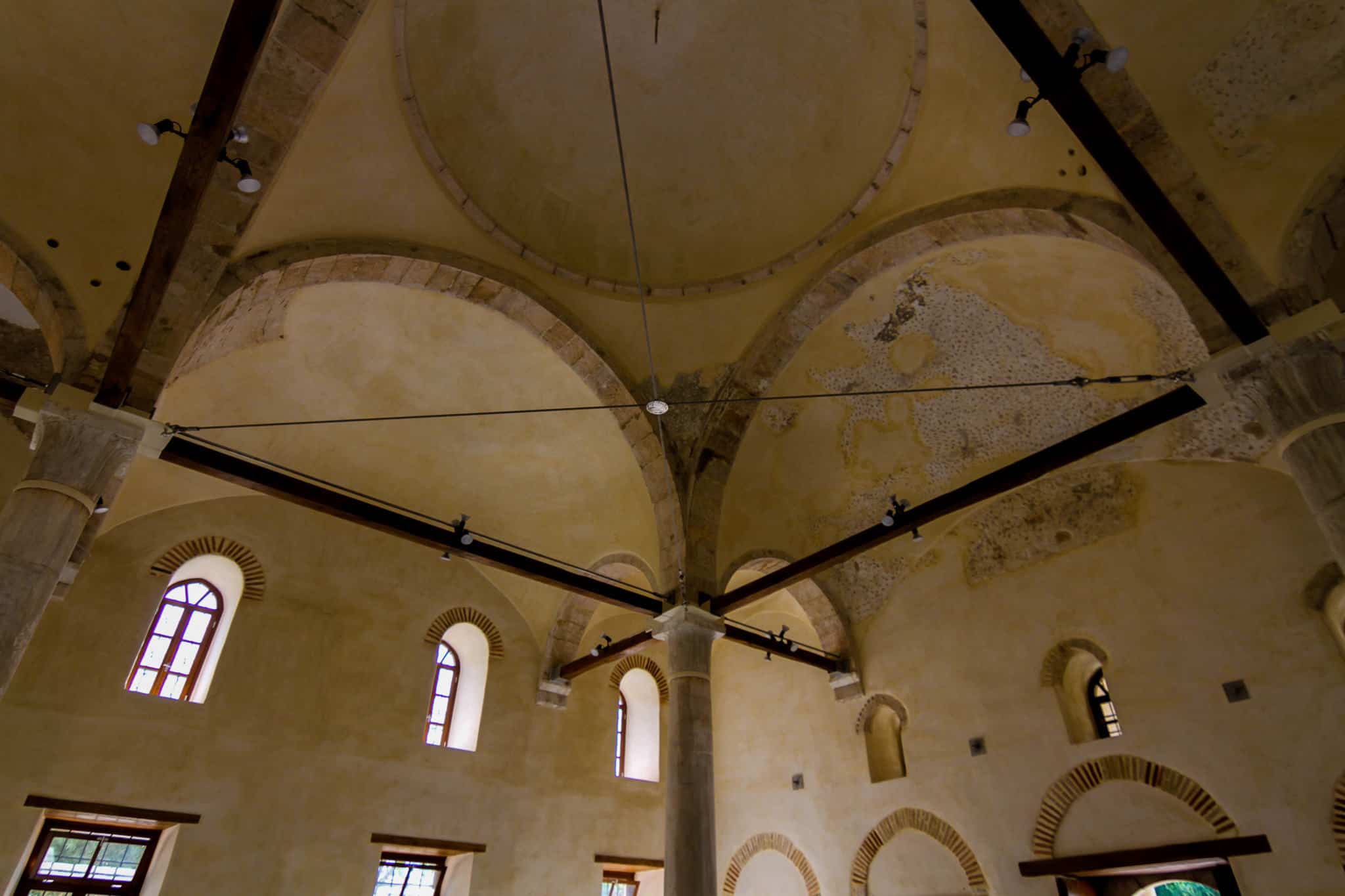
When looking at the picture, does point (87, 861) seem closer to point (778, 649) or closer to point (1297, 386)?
point (778, 649)

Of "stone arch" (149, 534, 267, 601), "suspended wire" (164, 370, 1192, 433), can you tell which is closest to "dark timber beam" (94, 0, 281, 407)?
"suspended wire" (164, 370, 1192, 433)

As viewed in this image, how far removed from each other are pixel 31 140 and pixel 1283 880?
11.0 meters

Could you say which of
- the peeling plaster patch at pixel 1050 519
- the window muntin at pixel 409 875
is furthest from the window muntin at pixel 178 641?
the peeling plaster patch at pixel 1050 519

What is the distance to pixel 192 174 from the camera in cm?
441

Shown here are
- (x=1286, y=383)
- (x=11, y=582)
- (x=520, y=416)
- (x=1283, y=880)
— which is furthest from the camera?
(x=520, y=416)

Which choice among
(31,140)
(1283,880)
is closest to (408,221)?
(31,140)

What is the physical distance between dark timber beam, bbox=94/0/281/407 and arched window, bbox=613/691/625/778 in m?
8.19

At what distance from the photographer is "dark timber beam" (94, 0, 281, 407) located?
3.74 metres

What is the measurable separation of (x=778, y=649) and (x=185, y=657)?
671 centimetres

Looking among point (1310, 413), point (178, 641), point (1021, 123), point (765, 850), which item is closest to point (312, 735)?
point (178, 641)

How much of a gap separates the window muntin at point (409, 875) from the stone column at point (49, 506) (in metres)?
5.62

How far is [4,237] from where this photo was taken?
5.64m

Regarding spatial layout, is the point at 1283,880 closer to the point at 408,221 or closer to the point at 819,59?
the point at 819,59

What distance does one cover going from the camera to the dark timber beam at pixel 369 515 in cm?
639
